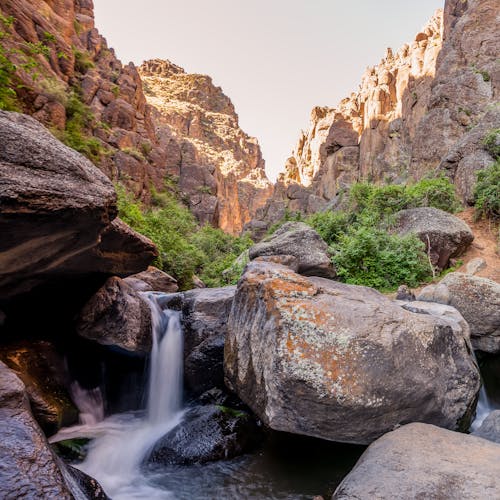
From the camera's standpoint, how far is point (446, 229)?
1063cm

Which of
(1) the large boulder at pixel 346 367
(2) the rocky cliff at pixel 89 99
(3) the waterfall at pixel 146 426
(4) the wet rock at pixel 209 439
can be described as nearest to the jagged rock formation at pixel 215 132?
(2) the rocky cliff at pixel 89 99

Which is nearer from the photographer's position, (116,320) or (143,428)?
(143,428)

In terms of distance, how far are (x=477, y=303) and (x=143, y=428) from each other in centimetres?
667

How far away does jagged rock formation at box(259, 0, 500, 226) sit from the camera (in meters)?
20.3

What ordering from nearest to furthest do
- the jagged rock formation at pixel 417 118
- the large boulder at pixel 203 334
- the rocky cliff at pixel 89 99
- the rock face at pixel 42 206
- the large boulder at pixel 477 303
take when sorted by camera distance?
the rock face at pixel 42 206, the large boulder at pixel 203 334, the large boulder at pixel 477 303, the rocky cliff at pixel 89 99, the jagged rock formation at pixel 417 118

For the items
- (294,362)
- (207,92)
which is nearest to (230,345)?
(294,362)

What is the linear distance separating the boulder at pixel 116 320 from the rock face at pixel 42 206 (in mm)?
1144

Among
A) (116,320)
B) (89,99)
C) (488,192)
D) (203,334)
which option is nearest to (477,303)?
(203,334)

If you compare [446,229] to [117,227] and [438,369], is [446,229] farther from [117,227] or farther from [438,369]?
[117,227]

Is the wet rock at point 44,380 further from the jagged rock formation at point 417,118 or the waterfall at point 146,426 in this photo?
the jagged rock formation at point 417,118

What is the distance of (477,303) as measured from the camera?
6930 millimetres

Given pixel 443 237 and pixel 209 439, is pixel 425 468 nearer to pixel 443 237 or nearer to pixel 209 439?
pixel 209 439

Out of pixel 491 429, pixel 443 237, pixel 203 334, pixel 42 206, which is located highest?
pixel 443 237

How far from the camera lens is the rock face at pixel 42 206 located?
3.38m
